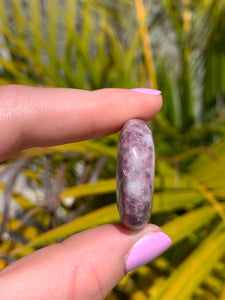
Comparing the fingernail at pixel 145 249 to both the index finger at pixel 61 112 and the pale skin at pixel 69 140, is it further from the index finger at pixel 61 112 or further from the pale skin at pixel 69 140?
the index finger at pixel 61 112

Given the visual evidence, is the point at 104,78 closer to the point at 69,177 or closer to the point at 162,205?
the point at 69,177

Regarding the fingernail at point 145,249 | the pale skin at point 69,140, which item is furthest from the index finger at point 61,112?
the fingernail at point 145,249

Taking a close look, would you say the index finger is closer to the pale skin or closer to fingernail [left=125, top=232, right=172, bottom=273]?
the pale skin

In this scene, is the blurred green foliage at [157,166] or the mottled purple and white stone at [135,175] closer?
the mottled purple and white stone at [135,175]

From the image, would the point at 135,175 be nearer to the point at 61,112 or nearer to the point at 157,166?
the point at 61,112

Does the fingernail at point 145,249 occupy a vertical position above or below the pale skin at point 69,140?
below

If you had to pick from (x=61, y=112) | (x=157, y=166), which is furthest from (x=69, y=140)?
(x=157, y=166)
